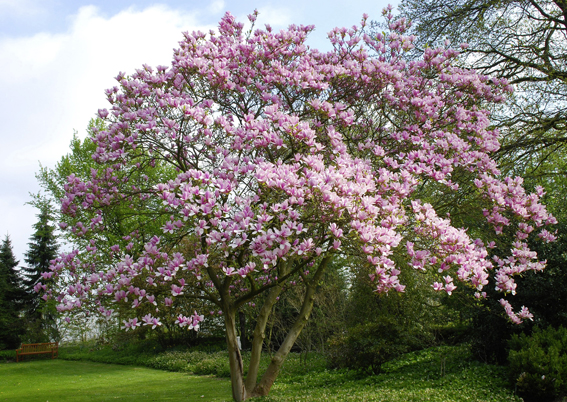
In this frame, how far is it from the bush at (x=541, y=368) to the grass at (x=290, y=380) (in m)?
0.36

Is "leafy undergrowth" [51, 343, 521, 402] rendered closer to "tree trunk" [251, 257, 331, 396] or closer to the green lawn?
"tree trunk" [251, 257, 331, 396]

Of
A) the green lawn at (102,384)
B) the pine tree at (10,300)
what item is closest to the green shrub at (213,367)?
the green lawn at (102,384)

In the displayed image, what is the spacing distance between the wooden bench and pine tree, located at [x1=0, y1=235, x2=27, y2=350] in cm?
244

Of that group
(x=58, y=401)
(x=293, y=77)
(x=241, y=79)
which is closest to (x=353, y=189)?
(x=293, y=77)

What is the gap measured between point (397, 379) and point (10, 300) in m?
26.9

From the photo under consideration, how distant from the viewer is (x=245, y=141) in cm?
570

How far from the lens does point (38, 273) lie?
28.6m

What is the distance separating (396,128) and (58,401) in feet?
34.4

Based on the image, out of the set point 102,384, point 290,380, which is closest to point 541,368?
point 290,380

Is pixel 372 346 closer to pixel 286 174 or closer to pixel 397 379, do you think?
pixel 397 379

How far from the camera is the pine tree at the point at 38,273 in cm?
2505

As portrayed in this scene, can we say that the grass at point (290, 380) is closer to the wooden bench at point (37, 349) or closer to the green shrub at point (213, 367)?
the green shrub at point (213, 367)

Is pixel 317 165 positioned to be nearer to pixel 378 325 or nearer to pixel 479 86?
pixel 479 86

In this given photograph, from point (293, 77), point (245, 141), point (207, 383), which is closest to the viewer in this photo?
point (245, 141)
